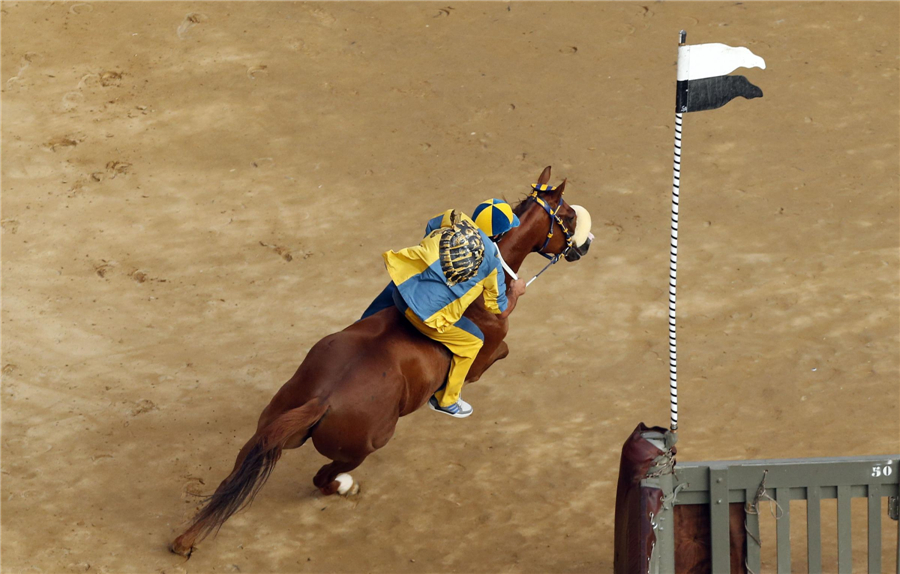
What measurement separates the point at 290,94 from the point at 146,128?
1.72 meters

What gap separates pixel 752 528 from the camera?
5500mm

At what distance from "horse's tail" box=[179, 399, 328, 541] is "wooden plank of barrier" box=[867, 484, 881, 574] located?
315cm

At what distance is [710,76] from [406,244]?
4961 mm

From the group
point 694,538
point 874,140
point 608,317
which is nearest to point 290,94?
point 608,317

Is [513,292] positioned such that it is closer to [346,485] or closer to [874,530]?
[346,485]

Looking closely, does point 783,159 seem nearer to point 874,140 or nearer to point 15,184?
point 874,140

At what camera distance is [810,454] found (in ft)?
25.1

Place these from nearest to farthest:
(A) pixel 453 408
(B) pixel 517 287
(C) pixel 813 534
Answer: (C) pixel 813 534
(B) pixel 517 287
(A) pixel 453 408

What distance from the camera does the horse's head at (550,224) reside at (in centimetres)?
713

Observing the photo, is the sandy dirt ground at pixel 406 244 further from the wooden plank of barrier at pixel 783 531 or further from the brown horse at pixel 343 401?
the wooden plank of barrier at pixel 783 531

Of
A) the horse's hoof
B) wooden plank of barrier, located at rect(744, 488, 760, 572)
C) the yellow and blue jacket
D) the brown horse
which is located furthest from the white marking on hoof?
wooden plank of barrier, located at rect(744, 488, 760, 572)

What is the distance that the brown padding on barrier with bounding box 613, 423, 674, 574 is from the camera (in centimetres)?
530

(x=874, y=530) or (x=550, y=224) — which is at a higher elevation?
(x=550, y=224)

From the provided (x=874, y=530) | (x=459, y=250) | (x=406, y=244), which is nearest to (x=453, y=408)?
(x=459, y=250)
